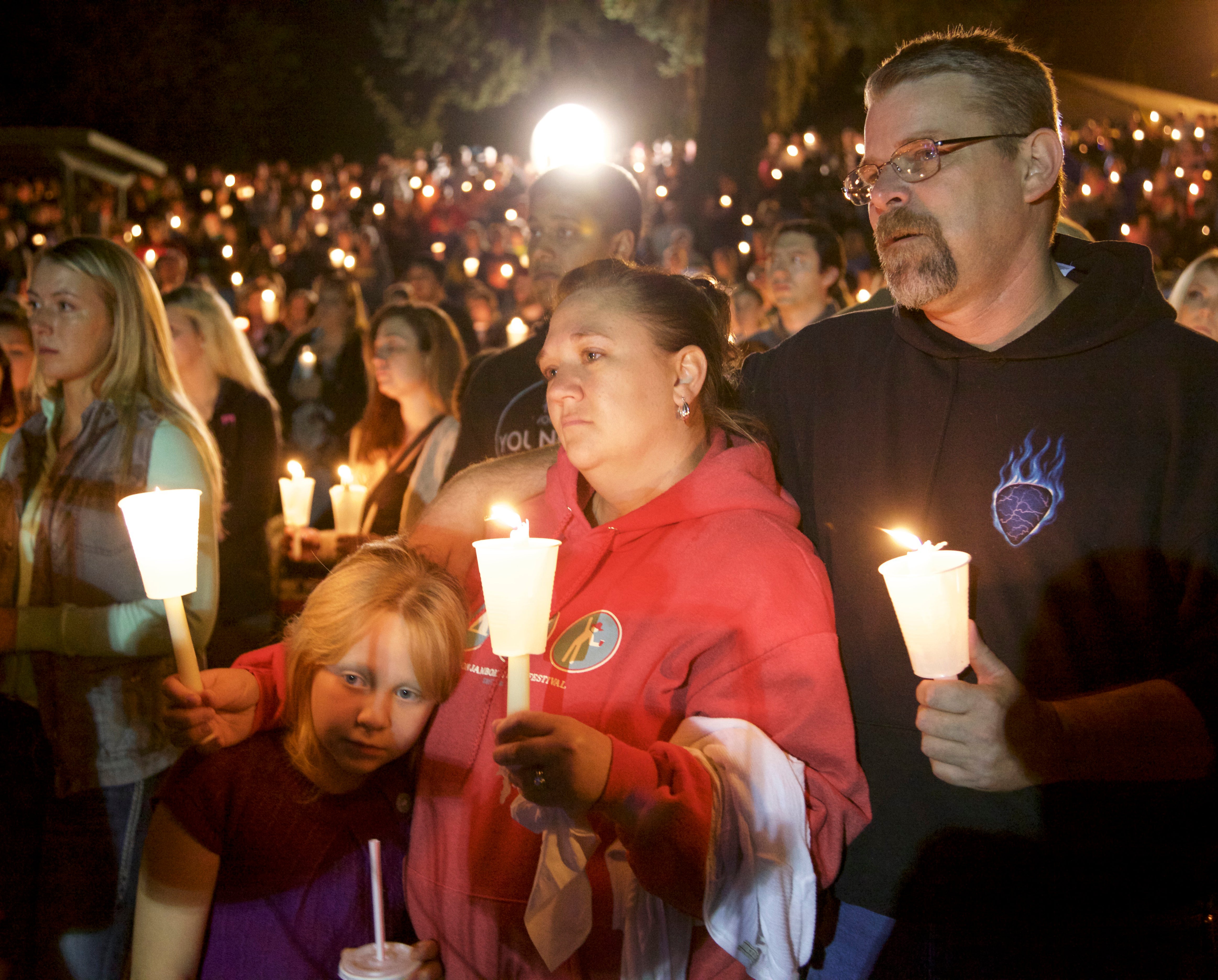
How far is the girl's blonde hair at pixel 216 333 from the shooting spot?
486cm

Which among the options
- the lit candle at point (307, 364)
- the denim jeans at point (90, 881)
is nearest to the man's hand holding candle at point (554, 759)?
the denim jeans at point (90, 881)

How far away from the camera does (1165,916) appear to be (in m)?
1.97

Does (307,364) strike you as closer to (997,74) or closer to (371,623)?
(371,623)

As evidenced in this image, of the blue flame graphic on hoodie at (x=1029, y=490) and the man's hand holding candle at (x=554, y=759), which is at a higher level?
the blue flame graphic on hoodie at (x=1029, y=490)

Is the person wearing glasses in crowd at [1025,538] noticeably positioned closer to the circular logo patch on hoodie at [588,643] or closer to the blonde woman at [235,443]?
the circular logo patch on hoodie at [588,643]

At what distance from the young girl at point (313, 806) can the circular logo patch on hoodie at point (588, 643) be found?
0.30 meters

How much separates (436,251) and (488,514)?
38.3 feet

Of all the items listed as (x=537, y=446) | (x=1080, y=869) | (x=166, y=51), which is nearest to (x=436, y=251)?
(x=537, y=446)

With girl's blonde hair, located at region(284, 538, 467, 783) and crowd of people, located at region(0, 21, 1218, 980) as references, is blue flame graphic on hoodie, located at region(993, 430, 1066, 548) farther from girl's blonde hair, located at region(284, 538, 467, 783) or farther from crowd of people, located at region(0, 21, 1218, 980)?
girl's blonde hair, located at region(284, 538, 467, 783)

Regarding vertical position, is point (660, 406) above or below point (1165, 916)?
above

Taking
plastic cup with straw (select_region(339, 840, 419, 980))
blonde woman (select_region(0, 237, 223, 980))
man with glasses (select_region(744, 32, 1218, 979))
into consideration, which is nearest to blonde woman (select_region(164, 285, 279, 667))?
blonde woman (select_region(0, 237, 223, 980))

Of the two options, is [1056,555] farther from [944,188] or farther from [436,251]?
[436,251]

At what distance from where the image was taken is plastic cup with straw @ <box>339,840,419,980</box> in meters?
1.71

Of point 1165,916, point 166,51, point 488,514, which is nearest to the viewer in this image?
point 1165,916
